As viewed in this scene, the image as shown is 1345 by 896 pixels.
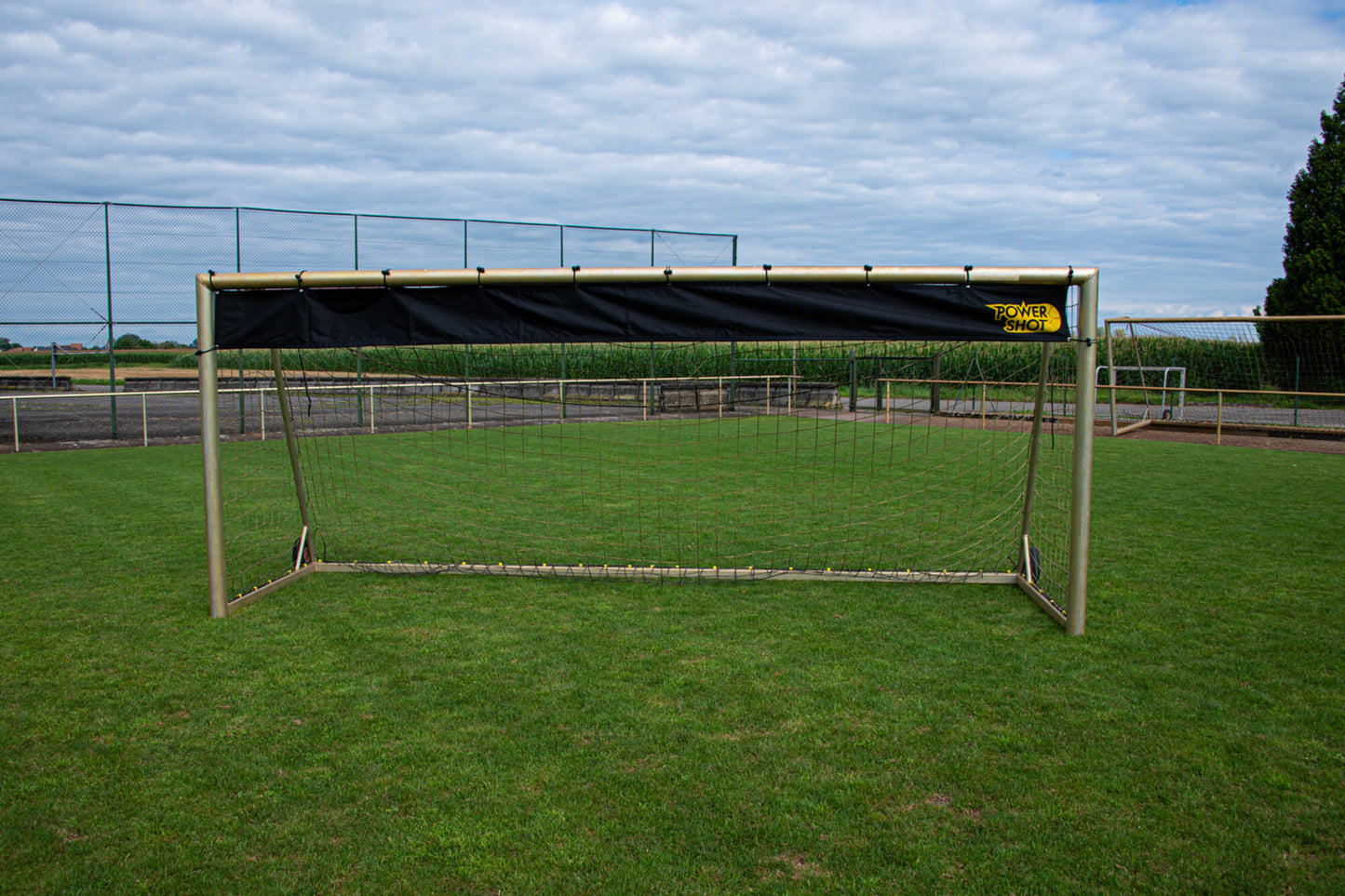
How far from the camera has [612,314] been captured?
496 cm

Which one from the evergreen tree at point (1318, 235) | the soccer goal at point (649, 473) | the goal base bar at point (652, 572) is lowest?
the goal base bar at point (652, 572)

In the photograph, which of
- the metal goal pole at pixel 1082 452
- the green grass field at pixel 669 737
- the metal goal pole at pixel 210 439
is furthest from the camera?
the metal goal pole at pixel 210 439

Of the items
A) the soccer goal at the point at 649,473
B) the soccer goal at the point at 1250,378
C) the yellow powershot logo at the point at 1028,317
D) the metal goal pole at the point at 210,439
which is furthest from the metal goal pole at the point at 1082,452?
the soccer goal at the point at 1250,378

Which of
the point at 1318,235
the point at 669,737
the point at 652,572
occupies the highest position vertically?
the point at 1318,235

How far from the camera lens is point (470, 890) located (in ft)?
7.91

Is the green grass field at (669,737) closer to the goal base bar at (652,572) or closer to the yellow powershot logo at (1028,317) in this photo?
the goal base bar at (652,572)

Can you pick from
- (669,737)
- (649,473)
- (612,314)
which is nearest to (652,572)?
(612,314)

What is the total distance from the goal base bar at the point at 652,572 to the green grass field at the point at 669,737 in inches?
6.0

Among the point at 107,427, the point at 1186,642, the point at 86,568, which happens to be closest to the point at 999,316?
the point at 1186,642

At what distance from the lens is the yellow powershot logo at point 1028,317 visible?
4.57 metres

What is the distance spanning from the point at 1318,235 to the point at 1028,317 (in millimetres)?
26949

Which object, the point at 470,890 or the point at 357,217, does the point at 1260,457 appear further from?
the point at 357,217

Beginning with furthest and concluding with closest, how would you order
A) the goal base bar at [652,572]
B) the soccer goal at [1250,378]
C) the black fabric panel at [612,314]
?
1. the soccer goal at [1250,378]
2. the goal base bar at [652,572]
3. the black fabric panel at [612,314]

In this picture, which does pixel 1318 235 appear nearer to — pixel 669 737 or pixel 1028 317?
pixel 1028 317
